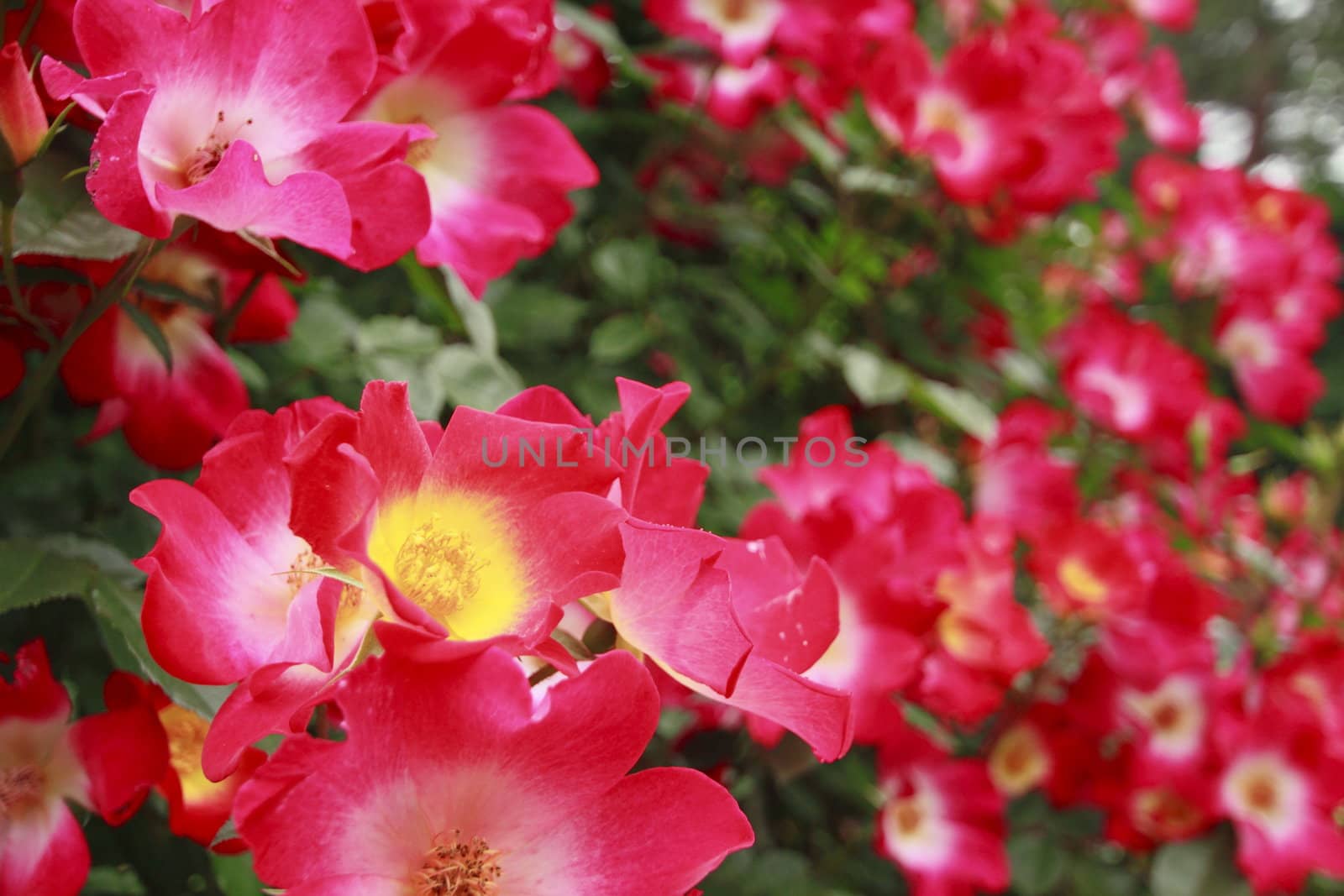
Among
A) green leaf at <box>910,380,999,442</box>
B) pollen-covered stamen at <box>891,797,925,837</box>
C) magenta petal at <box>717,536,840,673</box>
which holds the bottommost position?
pollen-covered stamen at <box>891,797,925,837</box>

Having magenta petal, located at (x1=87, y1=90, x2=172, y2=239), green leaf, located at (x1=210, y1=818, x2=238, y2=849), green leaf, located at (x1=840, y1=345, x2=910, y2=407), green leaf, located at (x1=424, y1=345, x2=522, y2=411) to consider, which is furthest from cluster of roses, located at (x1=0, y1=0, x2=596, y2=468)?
green leaf, located at (x1=840, y1=345, x2=910, y2=407)

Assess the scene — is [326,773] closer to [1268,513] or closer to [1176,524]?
[1176,524]

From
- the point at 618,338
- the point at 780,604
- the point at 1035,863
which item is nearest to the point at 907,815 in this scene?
the point at 1035,863

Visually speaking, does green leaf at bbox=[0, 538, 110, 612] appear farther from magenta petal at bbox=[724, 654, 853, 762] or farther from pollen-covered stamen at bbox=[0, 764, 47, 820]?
magenta petal at bbox=[724, 654, 853, 762]

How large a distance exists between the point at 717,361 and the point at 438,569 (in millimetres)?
876

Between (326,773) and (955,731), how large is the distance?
94 cm

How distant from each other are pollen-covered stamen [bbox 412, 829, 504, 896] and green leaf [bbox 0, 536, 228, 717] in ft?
0.46

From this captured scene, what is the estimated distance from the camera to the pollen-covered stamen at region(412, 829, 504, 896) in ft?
1.14

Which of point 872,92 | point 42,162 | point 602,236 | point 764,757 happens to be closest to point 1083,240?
point 872,92

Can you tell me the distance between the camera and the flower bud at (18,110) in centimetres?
39

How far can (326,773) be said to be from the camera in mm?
314

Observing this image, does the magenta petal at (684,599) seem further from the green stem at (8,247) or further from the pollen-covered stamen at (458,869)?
the green stem at (8,247)

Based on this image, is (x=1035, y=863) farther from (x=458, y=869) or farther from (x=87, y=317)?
(x=87, y=317)

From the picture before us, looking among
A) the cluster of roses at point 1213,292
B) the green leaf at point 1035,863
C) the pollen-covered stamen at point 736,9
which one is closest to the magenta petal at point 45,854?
the pollen-covered stamen at point 736,9
